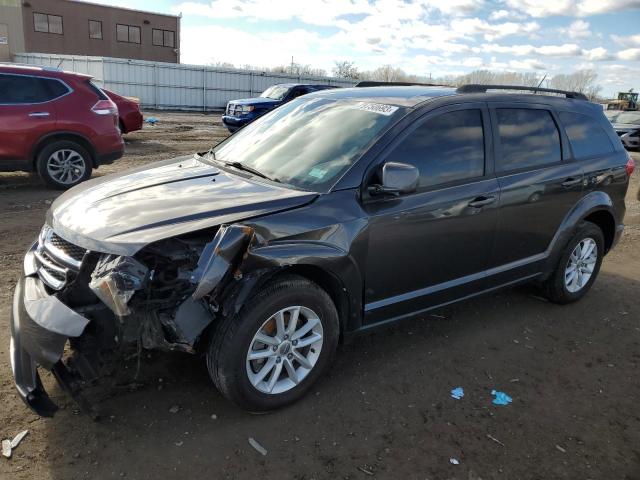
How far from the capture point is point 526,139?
13.6 feet

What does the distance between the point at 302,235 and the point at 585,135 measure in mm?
3112

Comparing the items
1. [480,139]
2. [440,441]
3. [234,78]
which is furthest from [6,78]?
[234,78]

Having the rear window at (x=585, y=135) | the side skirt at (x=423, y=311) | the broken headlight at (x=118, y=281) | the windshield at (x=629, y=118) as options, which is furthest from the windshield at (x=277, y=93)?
the broken headlight at (x=118, y=281)

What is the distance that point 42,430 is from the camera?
9.43 feet

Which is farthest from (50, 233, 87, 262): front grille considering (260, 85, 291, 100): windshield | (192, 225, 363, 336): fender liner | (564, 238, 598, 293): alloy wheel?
(260, 85, 291, 100): windshield

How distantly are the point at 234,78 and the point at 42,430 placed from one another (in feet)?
96.1

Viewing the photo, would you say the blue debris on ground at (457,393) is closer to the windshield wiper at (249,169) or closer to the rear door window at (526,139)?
the rear door window at (526,139)

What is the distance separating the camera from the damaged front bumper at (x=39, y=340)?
8.42 feet

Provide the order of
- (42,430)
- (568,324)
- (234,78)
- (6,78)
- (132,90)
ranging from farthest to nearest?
1. (234,78)
2. (132,90)
3. (6,78)
4. (568,324)
5. (42,430)

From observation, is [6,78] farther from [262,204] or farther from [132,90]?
[132,90]

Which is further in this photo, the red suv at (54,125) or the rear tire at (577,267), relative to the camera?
the red suv at (54,125)

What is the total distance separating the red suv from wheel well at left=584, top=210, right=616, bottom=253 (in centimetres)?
714

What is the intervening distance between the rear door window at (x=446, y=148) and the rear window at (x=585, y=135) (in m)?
1.19

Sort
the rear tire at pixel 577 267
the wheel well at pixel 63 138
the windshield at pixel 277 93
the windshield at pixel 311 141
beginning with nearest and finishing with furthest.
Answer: the windshield at pixel 311 141 → the rear tire at pixel 577 267 → the wheel well at pixel 63 138 → the windshield at pixel 277 93
